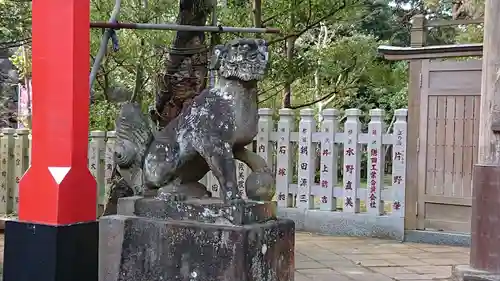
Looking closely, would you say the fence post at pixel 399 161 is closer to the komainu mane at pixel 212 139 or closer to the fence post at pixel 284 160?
the fence post at pixel 284 160

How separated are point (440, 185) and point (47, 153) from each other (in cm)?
556

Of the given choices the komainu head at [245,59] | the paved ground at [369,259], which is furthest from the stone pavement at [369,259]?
the komainu head at [245,59]

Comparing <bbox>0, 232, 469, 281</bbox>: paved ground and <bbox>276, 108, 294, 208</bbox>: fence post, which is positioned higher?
<bbox>276, 108, 294, 208</bbox>: fence post

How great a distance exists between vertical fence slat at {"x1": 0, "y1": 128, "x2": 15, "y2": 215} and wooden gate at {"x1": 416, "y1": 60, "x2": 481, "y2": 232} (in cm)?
615

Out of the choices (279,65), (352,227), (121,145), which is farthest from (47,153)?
(279,65)

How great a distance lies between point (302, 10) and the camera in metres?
9.44

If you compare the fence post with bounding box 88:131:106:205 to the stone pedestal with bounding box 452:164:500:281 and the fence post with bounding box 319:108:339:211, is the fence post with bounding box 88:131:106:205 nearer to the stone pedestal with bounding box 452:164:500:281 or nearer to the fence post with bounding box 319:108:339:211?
the fence post with bounding box 319:108:339:211

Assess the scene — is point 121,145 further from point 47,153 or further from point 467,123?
point 467,123

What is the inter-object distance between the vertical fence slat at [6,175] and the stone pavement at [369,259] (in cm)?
465

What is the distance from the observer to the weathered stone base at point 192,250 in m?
3.15

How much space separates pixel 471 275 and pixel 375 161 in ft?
9.74

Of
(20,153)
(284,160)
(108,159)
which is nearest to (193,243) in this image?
(284,160)

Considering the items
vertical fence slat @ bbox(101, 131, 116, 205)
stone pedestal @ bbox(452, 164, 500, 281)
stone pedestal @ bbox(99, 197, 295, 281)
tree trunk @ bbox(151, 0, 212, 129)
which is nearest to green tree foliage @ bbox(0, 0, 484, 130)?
tree trunk @ bbox(151, 0, 212, 129)

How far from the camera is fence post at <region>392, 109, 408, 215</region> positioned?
299 inches
